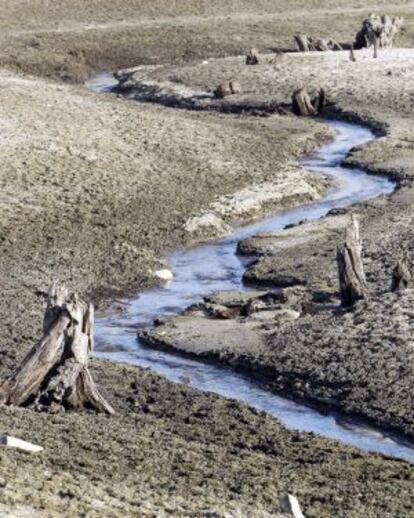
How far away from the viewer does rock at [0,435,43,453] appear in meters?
12.1

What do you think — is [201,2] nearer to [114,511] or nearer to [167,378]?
[167,378]

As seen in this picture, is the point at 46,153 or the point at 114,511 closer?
the point at 114,511

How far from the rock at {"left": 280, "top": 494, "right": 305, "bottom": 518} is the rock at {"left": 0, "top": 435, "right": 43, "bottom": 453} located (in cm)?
209

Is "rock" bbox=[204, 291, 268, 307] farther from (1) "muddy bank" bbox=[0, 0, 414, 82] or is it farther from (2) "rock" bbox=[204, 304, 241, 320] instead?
(1) "muddy bank" bbox=[0, 0, 414, 82]

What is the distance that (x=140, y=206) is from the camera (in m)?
24.7

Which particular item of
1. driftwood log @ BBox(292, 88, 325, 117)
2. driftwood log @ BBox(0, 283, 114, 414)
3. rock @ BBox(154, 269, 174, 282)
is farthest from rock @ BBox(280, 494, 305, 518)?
driftwood log @ BBox(292, 88, 325, 117)

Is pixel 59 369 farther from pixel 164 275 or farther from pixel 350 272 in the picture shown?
pixel 164 275

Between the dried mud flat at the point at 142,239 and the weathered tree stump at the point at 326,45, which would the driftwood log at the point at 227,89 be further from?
the weathered tree stump at the point at 326,45

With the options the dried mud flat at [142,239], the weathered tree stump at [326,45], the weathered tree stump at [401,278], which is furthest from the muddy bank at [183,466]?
the weathered tree stump at [326,45]

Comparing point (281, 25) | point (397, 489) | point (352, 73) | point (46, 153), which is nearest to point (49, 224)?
point (46, 153)

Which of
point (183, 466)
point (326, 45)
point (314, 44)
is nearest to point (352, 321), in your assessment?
point (183, 466)

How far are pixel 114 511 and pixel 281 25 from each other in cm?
4000

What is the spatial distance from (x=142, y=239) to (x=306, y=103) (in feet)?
43.1

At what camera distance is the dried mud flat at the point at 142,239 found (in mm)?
11844
